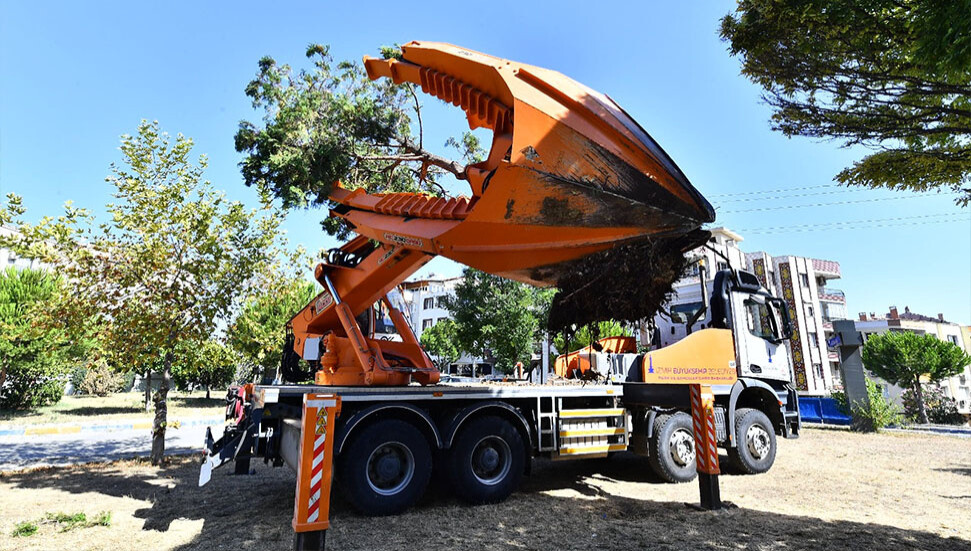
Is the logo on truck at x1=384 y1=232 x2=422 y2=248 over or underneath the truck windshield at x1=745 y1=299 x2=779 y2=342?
over

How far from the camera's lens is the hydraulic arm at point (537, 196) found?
15.9 feet

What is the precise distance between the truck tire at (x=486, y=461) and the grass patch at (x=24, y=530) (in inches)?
182

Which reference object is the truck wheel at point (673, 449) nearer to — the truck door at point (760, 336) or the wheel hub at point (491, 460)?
the truck door at point (760, 336)

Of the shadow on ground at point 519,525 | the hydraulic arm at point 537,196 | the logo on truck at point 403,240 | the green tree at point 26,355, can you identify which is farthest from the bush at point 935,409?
the green tree at point 26,355

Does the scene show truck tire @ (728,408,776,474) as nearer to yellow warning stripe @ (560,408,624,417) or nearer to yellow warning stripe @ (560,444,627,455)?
yellow warning stripe @ (560,444,627,455)

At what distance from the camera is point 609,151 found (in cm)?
488

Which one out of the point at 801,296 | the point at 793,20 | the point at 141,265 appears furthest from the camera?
the point at 801,296

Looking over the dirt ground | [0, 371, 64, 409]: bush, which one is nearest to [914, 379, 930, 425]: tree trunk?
the dirt ground

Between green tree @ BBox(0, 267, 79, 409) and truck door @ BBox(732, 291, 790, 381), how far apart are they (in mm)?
22577

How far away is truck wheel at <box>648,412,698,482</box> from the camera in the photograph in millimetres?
7984

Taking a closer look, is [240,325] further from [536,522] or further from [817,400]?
[817,400]

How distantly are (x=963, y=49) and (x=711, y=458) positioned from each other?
510cm

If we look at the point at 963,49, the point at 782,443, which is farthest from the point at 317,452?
the point at 782,443

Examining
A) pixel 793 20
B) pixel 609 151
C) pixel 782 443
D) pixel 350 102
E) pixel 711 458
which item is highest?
pixel 350 102
